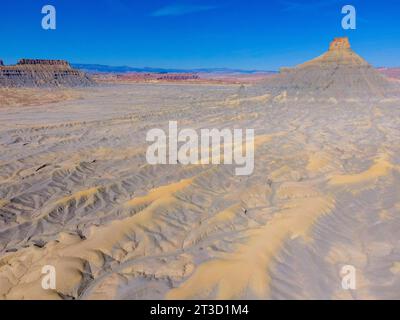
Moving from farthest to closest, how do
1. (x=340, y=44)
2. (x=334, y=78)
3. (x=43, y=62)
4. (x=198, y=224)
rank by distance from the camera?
1. (x=43, y=62)
2. (x=340, y=44)
3. (x=334, y=78)
4. (x=198, y=224)

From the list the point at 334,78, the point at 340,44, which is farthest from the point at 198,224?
the point at 340,44

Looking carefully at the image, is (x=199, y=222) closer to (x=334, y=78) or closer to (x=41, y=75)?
(x=334, y=78)

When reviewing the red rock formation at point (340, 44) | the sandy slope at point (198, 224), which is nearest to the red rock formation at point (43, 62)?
the red rock formation at point (340, 44)

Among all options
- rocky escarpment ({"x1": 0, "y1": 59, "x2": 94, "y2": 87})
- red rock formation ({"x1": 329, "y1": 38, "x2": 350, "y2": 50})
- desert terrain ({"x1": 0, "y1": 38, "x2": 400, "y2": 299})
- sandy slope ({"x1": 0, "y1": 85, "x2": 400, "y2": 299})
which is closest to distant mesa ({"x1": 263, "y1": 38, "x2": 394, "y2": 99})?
red rock formation ({"x1": 329, "y1": 38, "x2": 350, "y2": 50})

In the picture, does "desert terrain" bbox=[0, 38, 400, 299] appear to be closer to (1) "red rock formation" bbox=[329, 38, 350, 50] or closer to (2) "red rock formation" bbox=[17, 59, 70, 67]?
(1) "red rock formation" bbox=[329, 38, 350, 50]

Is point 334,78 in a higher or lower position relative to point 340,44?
lower

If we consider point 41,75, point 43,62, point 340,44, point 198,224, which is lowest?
point 198,224
